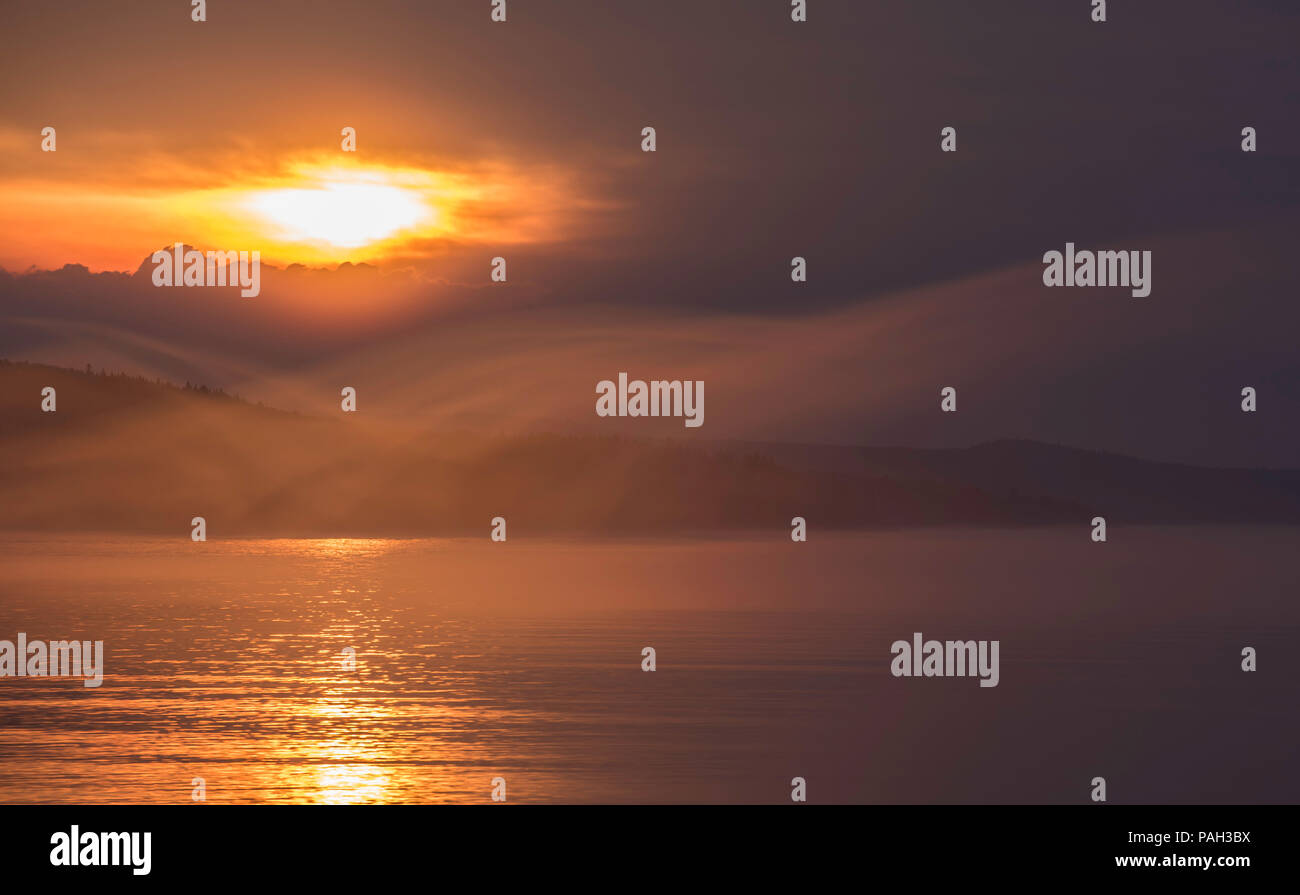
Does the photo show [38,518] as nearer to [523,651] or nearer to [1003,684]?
[523,651]

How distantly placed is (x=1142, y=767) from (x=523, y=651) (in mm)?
19238

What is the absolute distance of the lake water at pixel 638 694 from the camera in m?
25.6

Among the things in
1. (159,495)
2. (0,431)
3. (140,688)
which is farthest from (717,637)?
(0,431)

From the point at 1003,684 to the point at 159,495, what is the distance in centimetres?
15482

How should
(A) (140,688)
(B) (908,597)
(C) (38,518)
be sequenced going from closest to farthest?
(A) (140,688) < (B) (908,597) < (C) (38,518)

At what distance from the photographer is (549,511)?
197 metres

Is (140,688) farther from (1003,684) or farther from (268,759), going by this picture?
(1003,684)

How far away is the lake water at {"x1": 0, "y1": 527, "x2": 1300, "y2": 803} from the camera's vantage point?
25.6 m

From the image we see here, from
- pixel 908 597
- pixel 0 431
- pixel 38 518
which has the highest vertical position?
pixel 0 431

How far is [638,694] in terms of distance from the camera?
1348 inches

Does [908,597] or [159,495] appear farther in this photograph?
[159,495]

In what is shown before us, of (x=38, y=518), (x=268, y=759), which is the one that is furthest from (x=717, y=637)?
(x=38, y=518)
